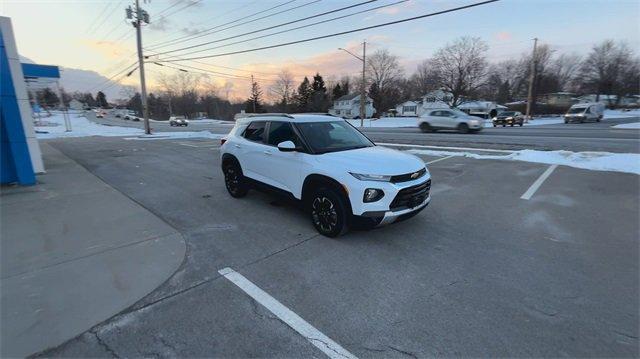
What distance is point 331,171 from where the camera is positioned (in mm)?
4469

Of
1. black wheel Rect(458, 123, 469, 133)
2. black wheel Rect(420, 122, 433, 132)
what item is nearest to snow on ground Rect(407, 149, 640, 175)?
black wheel Rect(458, 123, 469, 133)

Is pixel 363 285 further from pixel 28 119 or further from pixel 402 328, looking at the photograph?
pixel 28 119

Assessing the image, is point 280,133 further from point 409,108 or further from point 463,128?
point 409,108

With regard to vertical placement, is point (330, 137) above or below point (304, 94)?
below

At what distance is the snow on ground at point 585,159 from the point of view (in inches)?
348

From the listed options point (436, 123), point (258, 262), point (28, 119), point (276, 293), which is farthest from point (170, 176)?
point (436, 123)

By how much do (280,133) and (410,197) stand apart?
98.1 inches

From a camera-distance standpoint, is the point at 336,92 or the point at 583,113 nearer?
the point at 583,113

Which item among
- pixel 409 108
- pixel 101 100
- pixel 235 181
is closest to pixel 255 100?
pixel 409 108

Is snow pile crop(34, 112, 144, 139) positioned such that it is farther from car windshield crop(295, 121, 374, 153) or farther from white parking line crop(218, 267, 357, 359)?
white parking line crop(218, 267, 357, 359)

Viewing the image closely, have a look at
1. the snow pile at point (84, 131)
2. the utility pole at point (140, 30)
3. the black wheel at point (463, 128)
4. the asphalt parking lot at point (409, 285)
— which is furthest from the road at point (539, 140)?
the snow pile at point (84, 131)

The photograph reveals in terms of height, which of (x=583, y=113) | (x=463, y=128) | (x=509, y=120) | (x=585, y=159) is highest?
(x=583, y=113)

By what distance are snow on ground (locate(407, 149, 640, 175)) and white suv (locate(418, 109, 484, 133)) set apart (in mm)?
11465

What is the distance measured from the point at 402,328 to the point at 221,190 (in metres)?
5.80
